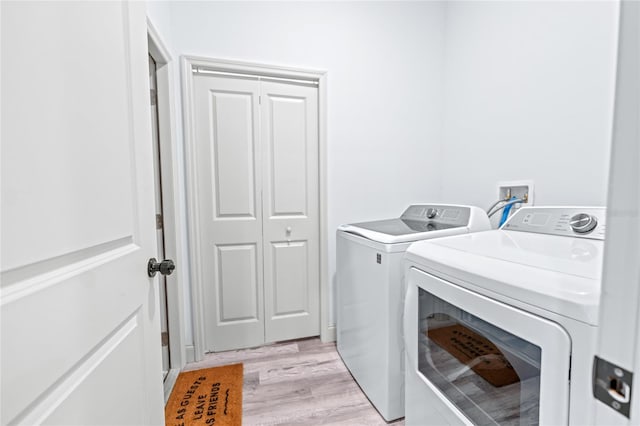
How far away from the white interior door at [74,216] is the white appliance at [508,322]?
79 centimetres

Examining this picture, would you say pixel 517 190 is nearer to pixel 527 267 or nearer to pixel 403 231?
pixel 403 231

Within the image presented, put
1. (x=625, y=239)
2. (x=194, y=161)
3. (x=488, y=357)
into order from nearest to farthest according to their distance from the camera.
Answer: (x=625, y=239), (x=488, y=357), (x=194, y=161)

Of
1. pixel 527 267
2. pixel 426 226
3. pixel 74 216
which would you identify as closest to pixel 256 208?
pixel 426 226

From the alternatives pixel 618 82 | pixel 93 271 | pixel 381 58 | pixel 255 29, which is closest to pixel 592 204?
pixel 618 82

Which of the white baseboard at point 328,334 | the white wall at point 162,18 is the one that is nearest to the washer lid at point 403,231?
the white baseboard at point 328,334

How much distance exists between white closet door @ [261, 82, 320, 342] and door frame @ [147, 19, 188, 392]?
1.91 ft

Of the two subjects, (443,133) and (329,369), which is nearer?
(329,369)

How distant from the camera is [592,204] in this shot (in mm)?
1356

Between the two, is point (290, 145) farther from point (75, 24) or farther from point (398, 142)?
point (75, 24)

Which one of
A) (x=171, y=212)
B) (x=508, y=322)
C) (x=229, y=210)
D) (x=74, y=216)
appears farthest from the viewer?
(x=229, y=210)

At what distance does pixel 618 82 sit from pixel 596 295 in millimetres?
464

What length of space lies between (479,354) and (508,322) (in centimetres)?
28

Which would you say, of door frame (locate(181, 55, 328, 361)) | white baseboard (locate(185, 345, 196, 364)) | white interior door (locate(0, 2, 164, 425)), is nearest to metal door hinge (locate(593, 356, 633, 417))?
white interior door (locate(0, 2, 164, 425))

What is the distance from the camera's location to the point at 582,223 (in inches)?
44.2
